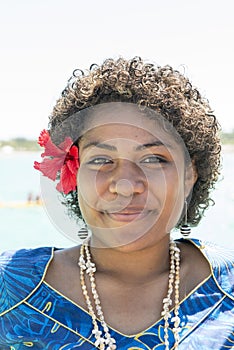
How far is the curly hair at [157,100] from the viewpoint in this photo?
1.92 meters

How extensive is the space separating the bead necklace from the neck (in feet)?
0.11

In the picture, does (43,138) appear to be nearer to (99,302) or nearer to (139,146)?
(139,146)

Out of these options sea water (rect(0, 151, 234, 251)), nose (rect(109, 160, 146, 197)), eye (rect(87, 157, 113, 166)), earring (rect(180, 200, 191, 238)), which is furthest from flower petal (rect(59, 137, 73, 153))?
sea water (rect(0, 151, 234, 251))

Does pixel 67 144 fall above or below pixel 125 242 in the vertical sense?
above

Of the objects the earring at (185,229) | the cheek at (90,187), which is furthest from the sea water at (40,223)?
the cheek at (90,187)

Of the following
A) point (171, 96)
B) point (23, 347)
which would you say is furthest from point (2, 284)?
point (171, 96)

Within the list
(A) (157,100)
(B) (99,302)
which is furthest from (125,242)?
(A) (157,100)

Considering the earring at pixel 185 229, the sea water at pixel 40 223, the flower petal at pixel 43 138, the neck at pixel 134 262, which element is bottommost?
the sea water at pixel 40 223

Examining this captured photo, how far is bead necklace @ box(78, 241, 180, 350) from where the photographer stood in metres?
1.74

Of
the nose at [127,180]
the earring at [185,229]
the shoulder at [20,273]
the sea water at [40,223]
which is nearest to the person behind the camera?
the nose at [127,180]

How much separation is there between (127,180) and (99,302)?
38cm

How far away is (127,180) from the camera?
1.73 m

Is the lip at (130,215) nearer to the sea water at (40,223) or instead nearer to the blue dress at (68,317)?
the blue dress at (68,317)

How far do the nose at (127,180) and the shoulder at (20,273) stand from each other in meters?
0.35
